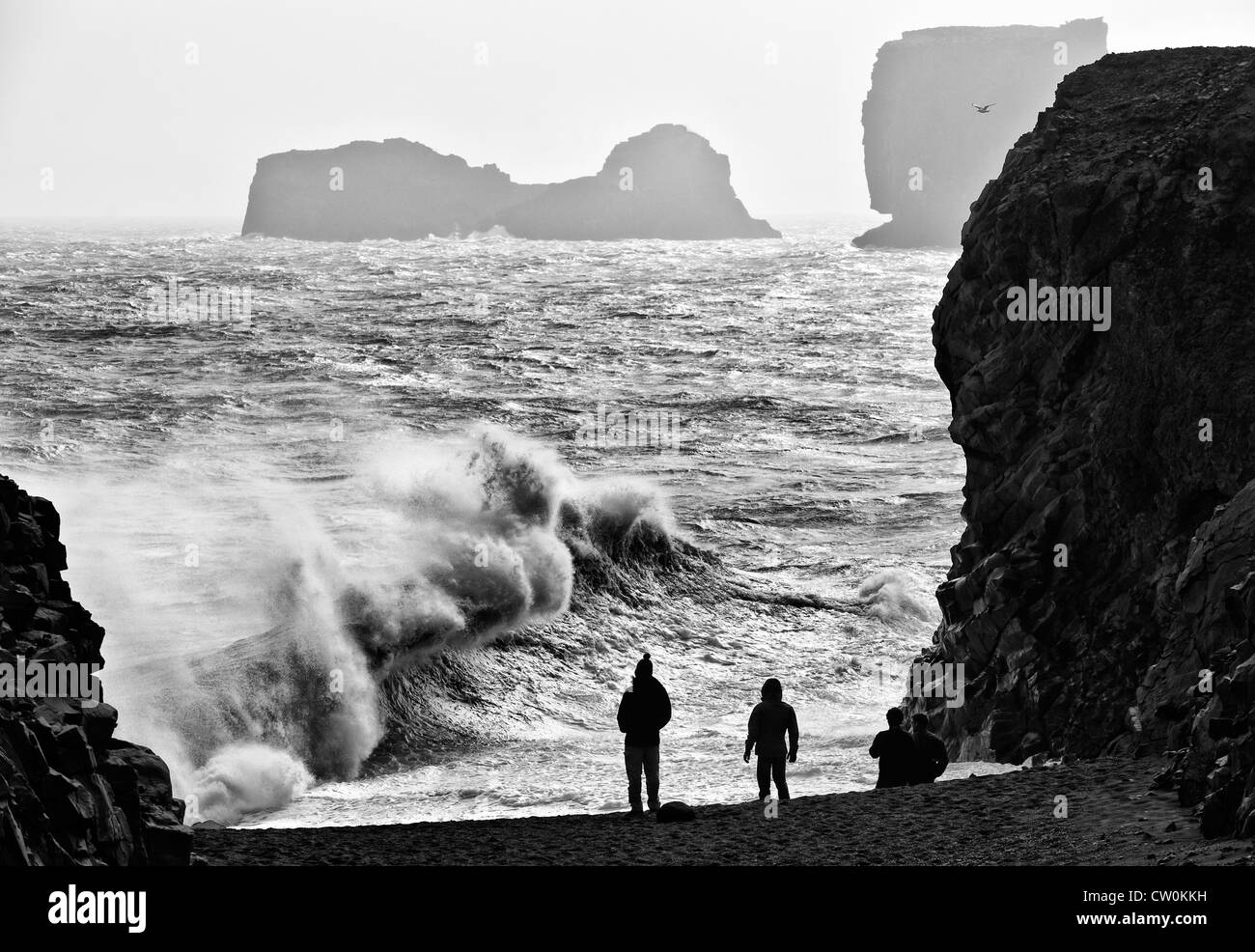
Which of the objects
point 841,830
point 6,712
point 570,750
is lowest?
point 570,750

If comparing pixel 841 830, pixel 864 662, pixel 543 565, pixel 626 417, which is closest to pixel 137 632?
pixel 543 565

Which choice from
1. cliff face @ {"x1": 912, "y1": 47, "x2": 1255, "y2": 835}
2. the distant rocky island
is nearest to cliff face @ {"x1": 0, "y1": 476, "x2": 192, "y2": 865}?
cliff face @ {"x1": 912, "y1": 47, "x2": 1255, "y2": 835}

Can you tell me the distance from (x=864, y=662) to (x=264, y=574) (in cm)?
863

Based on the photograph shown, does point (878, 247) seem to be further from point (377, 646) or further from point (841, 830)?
point (841, 830)

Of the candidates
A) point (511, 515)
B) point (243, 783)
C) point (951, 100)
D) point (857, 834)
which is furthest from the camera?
point (951, 100)

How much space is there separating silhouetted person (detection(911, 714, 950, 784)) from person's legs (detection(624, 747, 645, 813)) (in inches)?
80.8

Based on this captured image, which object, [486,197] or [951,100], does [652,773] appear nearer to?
[951,100]

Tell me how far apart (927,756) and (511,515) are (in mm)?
13346

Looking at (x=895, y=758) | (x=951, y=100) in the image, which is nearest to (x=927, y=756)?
(x=895, y=758)

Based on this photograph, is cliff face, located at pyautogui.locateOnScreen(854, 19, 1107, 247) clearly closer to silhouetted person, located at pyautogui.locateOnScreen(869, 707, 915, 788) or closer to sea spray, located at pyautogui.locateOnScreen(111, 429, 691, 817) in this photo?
sea spray, located at pyautogui.locateOnScreen(111, 429, 691, 817)

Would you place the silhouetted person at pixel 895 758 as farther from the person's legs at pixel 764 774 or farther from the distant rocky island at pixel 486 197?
the distant rocky island at pixel 486 197

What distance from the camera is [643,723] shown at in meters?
11.1

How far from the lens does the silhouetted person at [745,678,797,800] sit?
1130 centimetres

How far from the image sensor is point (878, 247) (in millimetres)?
131500
